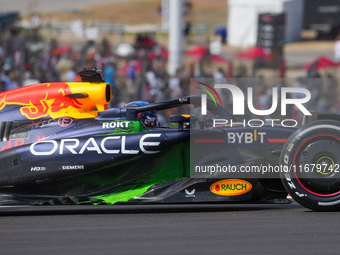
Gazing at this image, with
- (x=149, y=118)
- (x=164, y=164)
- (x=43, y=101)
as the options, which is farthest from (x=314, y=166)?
(x=43, y=101)

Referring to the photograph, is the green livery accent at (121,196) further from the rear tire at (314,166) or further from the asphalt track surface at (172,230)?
the rear tire at (314,166)

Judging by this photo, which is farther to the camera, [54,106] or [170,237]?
[54,106]

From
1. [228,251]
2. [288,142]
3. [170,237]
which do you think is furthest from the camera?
[288,142]

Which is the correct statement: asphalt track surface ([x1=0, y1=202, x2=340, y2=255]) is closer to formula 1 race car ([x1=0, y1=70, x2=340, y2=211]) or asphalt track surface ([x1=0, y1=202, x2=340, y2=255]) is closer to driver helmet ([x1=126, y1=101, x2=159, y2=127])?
formula 1 race car ([x1=0, y1=70, x2=340, y2=211])

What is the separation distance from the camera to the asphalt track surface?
482 cm

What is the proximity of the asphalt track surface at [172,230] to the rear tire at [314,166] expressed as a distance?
16 cm

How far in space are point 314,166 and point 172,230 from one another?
1502 mm

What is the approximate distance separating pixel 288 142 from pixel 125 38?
28806 millimetres

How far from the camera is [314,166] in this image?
19.8 feet

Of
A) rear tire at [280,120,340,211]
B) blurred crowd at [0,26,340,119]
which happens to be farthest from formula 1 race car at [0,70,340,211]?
blurred crowd at [0,26,340,119]

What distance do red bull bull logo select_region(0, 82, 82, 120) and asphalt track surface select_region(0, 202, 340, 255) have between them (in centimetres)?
100

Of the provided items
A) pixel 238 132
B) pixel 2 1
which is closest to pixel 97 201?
pixel 238 132

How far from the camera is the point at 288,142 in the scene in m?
6.09

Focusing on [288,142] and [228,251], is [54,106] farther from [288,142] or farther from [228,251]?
[228,251]
